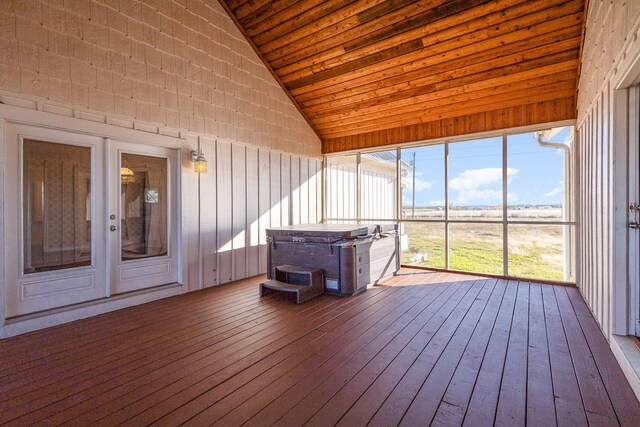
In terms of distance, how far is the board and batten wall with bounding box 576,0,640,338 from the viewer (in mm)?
2370


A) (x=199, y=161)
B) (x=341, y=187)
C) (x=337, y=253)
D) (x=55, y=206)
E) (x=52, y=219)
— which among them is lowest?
(x=337, y=253)

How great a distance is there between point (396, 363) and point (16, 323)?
349cm

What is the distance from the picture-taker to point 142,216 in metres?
4.11

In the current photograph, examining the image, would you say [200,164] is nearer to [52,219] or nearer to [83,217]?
[83,217]

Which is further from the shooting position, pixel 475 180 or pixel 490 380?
pixel 475 180

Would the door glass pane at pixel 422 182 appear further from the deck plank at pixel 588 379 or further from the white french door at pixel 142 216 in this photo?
the white french door at pixel 142 216

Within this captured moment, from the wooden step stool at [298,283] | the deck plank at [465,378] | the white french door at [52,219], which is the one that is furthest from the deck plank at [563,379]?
the white french door at [52,219]

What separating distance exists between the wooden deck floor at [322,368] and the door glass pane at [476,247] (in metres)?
1.84

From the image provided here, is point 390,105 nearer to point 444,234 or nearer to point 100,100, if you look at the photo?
point 444,234

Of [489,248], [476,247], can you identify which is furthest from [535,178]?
[476,247]

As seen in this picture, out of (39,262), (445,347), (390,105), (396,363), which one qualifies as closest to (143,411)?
(396,363)

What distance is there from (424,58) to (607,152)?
2.81 m

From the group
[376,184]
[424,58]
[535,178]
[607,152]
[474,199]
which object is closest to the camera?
[607,152]

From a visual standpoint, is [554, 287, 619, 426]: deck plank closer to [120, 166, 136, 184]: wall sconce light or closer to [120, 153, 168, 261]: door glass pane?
[120, 153, 168, 261]: door glass pane
